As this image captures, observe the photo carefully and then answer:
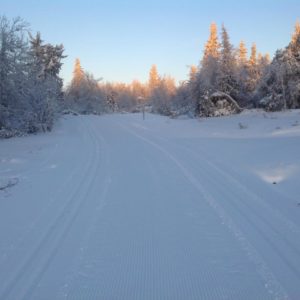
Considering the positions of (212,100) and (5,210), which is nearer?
(5,210)

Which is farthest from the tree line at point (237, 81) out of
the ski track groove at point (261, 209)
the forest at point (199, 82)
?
the ski track groove at point (261, 209)

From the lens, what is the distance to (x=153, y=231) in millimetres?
7480

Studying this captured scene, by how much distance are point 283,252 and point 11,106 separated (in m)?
30.9

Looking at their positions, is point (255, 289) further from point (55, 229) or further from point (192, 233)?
point (55, 229)

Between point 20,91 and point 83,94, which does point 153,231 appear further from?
point 83,94

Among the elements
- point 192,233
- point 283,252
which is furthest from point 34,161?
point 283,252

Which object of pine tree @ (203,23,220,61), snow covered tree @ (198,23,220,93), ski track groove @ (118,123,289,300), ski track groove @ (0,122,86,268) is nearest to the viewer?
ski track groove @ (118,123,289,300)

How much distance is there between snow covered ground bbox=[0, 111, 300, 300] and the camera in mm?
5289

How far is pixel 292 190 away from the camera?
10461mm

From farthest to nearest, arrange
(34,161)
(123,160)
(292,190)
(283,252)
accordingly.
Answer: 1. (34,161)
2. (123,160)
3. (292,190)
4. (283,252)

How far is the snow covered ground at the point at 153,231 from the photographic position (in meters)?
5.29

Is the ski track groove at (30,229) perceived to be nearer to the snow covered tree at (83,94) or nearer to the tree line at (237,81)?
the tree line at (237,81)

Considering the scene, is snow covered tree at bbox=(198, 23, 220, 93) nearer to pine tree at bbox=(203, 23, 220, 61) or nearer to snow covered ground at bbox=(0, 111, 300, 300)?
pine tree at bbox=(203, 23, 220, 61)

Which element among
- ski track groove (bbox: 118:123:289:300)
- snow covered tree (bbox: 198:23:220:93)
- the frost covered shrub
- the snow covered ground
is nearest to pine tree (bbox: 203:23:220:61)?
snow covered tree (bbox: 198:23:220:93)
